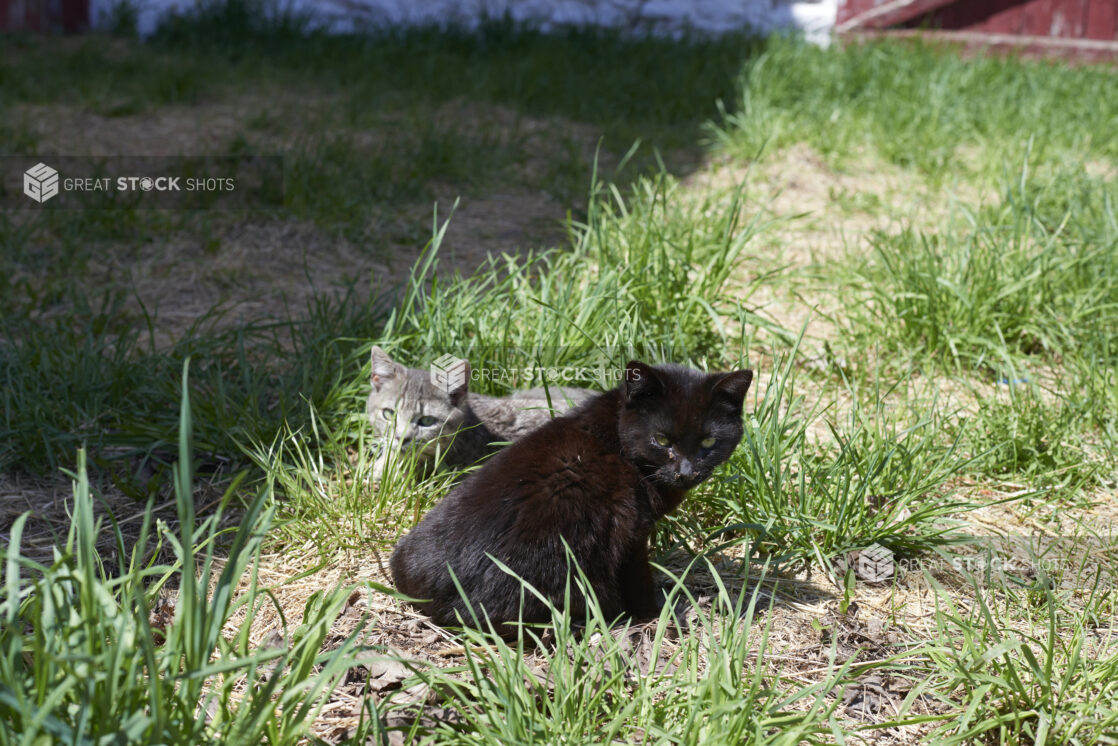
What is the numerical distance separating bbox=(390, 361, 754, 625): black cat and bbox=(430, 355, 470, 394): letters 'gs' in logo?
0.70 m

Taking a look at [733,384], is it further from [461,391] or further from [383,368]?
[383,368]

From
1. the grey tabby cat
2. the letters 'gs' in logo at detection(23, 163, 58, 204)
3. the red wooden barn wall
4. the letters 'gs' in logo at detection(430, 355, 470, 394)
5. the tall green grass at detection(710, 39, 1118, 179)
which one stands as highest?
the red wooden barn wall

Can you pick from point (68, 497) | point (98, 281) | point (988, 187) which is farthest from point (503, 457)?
point (988, 187)

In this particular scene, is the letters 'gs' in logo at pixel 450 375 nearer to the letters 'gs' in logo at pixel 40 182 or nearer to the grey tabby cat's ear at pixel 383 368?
the grey tabby cat's ear at pixel 383 368

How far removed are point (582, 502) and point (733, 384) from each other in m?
0.50

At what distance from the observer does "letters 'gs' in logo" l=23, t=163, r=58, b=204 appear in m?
4.93

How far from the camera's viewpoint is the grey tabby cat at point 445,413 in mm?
2959

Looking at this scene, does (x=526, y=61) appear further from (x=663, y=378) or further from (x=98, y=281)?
(x=663, y=378)

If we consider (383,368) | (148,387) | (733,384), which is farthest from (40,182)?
(733,384)

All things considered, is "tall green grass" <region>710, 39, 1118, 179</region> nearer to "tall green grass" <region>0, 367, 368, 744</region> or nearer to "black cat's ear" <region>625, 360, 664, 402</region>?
"black cat's ear" <region>625, 360, 664, 402</region>

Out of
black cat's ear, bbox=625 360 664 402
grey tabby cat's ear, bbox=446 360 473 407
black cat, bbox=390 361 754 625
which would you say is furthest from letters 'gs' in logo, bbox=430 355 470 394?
black cat's ear, bbox=625 360 664 402

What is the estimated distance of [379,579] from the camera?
8.01 feet

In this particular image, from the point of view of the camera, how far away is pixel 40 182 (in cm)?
501

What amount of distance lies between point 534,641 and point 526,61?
5897mm
